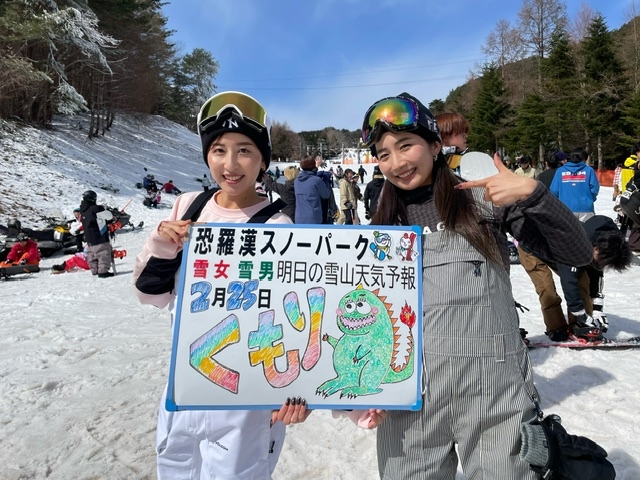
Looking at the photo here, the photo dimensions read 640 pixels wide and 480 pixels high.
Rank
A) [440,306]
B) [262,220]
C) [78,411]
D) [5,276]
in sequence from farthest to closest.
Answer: [5,276] → [78,411] → [262,220] → [440,306]

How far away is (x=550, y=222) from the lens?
137cm

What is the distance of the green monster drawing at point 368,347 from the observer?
4.45 feet

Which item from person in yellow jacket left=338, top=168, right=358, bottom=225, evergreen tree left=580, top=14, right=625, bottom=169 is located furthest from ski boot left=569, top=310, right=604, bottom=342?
evergreen tree left=580, top=14, right=625, bottom=169

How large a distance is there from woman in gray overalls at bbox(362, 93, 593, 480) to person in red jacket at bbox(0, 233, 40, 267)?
10161 mm

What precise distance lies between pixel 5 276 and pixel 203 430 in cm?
916

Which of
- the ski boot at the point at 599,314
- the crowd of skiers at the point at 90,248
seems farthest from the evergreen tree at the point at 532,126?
the crowd of skiers at the point at 90,248

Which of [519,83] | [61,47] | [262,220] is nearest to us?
[262,220]

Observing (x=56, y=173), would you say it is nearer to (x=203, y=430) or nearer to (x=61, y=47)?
(x=61, y=47)

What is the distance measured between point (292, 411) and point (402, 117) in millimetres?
1122

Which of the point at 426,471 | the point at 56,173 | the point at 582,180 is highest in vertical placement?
the point at 56,173

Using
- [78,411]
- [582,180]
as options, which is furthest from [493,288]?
[582,180]

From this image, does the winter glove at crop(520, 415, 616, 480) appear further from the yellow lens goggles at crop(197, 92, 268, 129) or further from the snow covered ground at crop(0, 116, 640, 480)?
the yellow lens goggles at crop(197, 92, 268, 129)

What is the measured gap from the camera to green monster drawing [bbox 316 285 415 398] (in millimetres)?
1357

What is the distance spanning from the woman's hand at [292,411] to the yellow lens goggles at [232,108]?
108 cm
